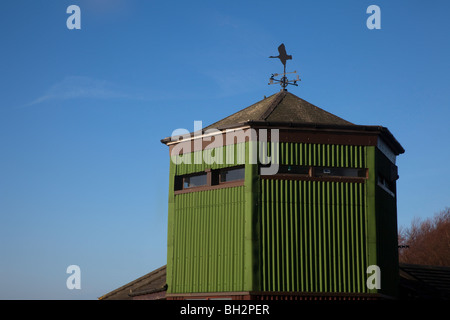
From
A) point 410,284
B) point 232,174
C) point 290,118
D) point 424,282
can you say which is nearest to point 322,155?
point 290,118

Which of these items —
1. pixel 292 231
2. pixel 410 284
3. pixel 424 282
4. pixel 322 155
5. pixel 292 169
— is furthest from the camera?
pixel 424 282

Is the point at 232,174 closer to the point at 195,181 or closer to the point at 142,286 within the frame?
the point at 195,181

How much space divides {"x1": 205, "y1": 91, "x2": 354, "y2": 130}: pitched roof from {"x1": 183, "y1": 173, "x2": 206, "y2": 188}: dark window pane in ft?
6.60

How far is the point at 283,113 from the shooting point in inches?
977

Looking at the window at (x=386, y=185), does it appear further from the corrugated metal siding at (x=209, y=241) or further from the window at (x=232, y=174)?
the corrugated metal siding at (x=209, y=241)

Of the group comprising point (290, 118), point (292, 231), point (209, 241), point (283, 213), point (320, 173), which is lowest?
point (209, 241)

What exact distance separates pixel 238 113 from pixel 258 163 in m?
4.25

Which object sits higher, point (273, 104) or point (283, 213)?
point (273, 104)

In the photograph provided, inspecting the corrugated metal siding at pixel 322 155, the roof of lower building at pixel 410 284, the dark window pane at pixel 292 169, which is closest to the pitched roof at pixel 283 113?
the corrugated metal siding at pixel 322 155

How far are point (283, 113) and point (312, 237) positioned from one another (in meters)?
5.07

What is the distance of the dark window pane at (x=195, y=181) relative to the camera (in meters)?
24.6

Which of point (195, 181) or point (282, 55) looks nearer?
point (195, 181)
